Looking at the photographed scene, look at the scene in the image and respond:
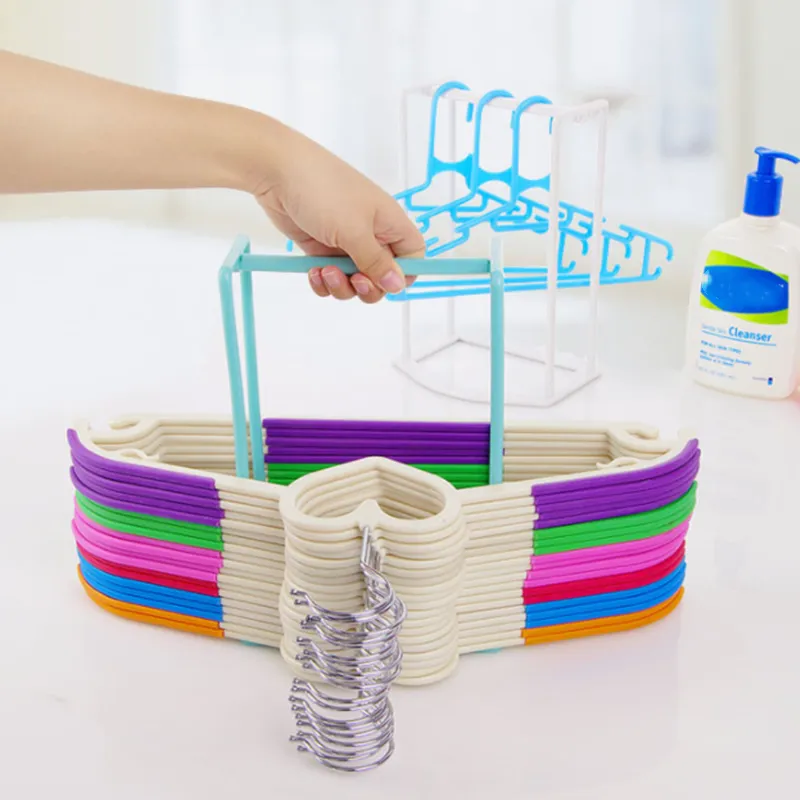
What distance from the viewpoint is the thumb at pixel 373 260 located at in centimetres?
74

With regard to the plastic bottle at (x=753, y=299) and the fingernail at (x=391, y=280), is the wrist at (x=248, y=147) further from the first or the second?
the plastic bottle at (x=753, y=299)

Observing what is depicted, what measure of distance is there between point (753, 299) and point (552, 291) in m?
0.19

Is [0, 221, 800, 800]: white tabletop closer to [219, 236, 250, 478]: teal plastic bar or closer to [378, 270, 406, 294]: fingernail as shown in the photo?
[219, 236, 250, 478]: teal plastic bar

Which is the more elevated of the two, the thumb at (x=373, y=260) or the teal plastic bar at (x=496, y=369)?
the thumb at (x=373, y=260)

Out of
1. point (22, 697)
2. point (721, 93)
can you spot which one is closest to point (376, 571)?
point (22, 697)

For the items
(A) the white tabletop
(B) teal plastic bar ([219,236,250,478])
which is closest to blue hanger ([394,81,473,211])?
(A) the white tabletop

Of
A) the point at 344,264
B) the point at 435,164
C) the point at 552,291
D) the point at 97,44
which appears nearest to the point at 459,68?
the point at 435,164

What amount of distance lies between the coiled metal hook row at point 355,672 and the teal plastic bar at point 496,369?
134 millimetres

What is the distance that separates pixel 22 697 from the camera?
2.43 ft

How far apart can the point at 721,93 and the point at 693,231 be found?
7.3 inches

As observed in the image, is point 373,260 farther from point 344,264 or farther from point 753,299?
point 753,299

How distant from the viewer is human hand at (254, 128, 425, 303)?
725 millimetres

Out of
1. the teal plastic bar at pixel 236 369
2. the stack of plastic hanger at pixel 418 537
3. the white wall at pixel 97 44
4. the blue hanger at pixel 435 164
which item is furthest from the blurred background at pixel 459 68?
the teal plastic bar at pixel 236 369

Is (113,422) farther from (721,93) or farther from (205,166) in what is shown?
(721,93)
